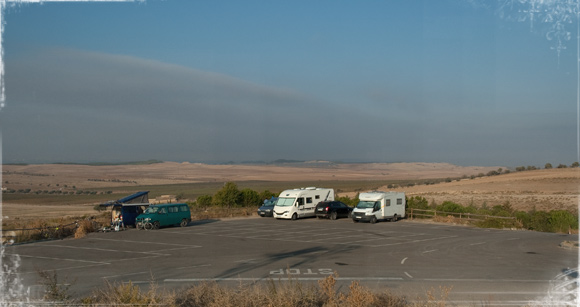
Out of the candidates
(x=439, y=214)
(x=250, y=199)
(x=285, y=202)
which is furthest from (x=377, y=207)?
(x=250, y=199)

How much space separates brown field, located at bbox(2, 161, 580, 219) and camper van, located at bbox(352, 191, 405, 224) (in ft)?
75.7

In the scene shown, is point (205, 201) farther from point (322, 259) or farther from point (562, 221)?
point (322, 259)

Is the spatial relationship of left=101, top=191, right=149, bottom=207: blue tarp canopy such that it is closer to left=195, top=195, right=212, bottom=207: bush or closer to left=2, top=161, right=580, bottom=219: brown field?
left=2, top=161, right=580, bottom=219: brown field

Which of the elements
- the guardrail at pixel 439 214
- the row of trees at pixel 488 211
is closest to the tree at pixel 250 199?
the row of trees at pixel 488 211

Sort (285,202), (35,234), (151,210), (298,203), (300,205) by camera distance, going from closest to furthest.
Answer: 1. (35,234)
2. (151,210)
3. (298,203)
4. (300,205)
5. (285,202)

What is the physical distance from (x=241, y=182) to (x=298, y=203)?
310 feet

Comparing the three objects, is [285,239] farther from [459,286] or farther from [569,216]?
[569,216]

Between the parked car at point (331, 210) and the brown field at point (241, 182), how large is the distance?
891 inches

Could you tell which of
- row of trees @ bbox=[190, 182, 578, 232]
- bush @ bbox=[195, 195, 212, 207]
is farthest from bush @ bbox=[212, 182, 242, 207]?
bush @ bbox=[195, 195, 212, 207]

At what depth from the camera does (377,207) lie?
114 feet

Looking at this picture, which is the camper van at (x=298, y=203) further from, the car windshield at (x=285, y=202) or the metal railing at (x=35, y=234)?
the metal railing at (x=35, y=234)

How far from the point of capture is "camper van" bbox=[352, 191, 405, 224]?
3450cm

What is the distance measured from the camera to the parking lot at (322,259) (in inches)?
551

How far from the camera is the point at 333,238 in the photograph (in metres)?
25.9
